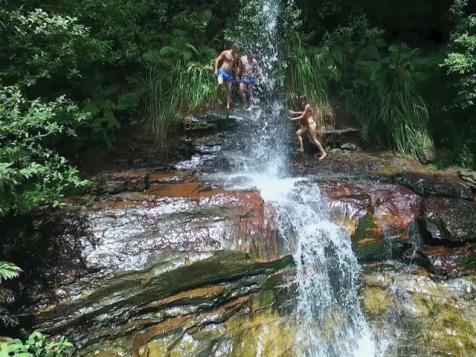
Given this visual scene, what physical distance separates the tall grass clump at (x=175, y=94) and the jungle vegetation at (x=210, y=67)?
2 centimetres

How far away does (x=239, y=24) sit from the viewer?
8922 mm

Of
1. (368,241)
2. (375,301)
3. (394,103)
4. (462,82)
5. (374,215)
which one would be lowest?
(375,301)

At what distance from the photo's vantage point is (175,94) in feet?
24.5

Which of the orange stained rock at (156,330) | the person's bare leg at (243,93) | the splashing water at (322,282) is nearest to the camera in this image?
the orange stained rock at (156,330)

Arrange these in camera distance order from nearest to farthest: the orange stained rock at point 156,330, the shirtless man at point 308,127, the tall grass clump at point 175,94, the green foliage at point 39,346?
the green foliage at point 39,346
the orange stained rock at point 156,330
the tall grass clump at point 175,94
the shirtless man at point 308,127

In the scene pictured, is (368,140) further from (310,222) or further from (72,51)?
(72,51)

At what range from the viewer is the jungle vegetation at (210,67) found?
5578 mm

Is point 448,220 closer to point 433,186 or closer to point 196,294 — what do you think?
point 433,186

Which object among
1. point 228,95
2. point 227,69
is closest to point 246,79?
point 227,69

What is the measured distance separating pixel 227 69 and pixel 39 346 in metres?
5.36

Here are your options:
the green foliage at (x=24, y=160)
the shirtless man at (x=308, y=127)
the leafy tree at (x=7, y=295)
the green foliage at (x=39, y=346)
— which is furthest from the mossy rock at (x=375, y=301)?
the leafy tree at (x=7, y=295)

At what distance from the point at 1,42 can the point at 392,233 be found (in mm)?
5409

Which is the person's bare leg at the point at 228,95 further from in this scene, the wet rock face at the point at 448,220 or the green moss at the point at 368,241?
the wet rock face at the point at 448,220

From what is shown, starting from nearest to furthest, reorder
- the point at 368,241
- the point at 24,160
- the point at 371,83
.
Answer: the point at 24,160, the point at 368,241, the point at 371,83
